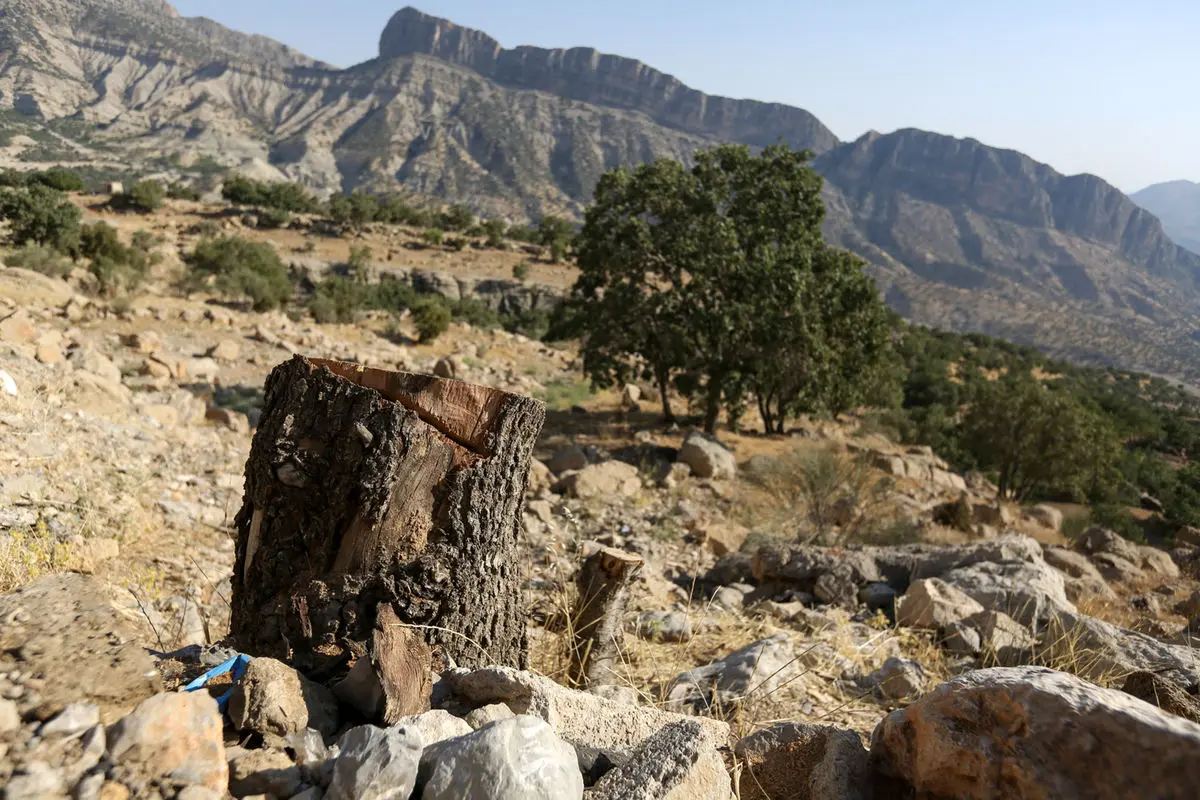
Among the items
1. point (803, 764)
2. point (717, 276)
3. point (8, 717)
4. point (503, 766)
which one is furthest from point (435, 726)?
point (717, 276)

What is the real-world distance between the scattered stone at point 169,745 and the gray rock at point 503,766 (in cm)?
43

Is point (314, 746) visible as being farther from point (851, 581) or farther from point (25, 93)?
point (25, 93)

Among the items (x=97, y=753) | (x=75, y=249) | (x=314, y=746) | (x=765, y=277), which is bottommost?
(x=75, y=249)

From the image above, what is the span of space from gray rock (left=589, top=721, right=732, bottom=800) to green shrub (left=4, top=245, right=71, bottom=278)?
58.2 feet

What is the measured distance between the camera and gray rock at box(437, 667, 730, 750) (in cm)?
188

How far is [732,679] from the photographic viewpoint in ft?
10.0

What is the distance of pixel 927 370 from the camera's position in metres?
29.2

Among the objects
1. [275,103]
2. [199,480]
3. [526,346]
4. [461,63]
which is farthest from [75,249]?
[461,63]

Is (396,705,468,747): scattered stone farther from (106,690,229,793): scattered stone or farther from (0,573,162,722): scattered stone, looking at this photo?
(0,573,162,722): scattered stone

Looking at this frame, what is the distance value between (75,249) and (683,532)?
19.3 m

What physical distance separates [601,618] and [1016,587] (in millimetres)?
3701

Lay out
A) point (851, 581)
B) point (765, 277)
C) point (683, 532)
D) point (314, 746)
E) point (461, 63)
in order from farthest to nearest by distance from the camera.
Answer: point (461, 63) → point (765, 277) → point (683, 532) → point (851, 581) → point (314, 746)

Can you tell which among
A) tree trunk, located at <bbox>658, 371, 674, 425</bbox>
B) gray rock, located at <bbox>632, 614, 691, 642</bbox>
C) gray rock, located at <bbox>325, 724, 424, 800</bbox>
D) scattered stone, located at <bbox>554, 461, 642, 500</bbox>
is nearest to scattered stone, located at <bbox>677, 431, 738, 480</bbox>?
scattered stone, located at <bbox>554, 461, 642, 500</bbox>

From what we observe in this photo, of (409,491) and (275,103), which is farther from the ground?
(275,103)
